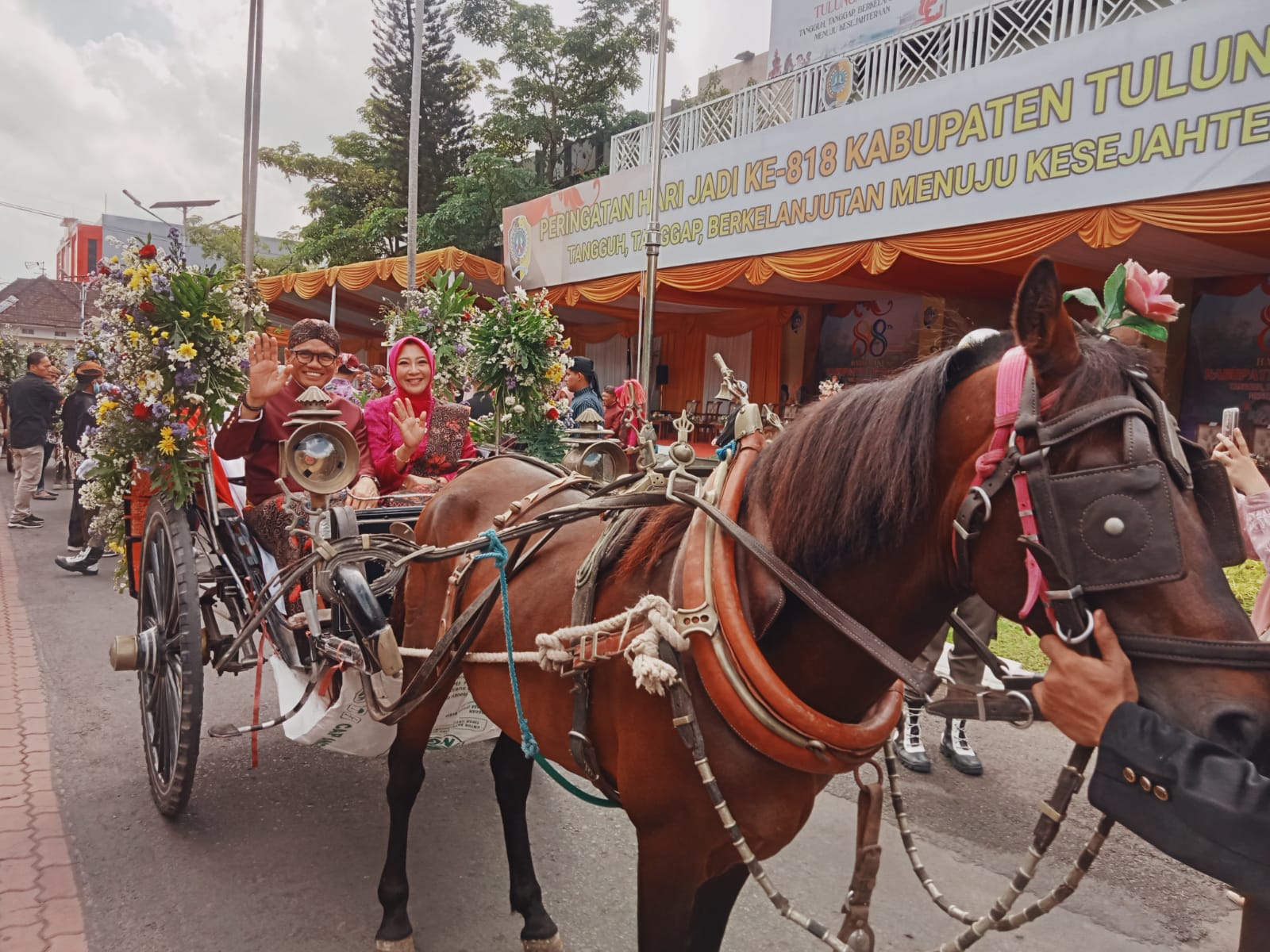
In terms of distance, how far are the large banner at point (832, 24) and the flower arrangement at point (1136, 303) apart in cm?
1332

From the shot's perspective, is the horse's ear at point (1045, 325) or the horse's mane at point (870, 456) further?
the horse's mane at point (870, 456)

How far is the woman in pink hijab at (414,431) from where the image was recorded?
12.3ft

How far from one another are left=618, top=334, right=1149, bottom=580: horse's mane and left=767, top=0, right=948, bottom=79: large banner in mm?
13368

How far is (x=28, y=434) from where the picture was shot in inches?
373

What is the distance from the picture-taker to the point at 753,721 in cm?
150

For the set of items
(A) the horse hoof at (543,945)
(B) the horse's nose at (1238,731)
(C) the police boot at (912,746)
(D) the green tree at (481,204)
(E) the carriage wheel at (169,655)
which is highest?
(D) the green tree at (481,204)

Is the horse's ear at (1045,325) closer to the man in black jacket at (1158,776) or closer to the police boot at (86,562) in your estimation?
the man in black jacket at (1158,776)

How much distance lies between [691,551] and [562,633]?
39 centimetres

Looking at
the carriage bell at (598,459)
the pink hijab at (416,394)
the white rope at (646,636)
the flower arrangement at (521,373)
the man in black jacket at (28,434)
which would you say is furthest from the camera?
the man in black jacket at (28,434)

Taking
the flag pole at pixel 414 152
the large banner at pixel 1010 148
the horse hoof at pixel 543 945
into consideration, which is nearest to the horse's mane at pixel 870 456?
the horse hoof at pixel 543 945

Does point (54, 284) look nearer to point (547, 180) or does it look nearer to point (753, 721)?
point (547, 180)

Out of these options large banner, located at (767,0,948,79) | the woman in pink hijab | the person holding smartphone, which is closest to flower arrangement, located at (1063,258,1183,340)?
the person holding smartphone

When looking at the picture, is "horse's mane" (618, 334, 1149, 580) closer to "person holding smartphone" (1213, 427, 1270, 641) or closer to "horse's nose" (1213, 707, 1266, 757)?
"horse's nose" (1213, 707, 1266, 757)

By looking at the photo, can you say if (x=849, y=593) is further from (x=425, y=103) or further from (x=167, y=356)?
(x=425, y=103)
